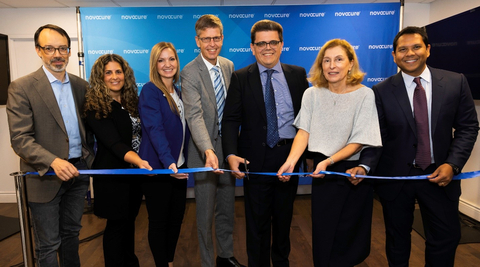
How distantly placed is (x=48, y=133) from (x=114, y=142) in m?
0.47

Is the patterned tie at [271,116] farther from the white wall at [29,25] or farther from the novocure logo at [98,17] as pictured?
the white wall at [29,25]

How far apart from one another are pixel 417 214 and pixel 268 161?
10.4ft

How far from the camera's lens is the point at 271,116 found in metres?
2.58

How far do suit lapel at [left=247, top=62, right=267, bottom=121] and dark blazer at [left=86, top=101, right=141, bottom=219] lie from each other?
1004mm

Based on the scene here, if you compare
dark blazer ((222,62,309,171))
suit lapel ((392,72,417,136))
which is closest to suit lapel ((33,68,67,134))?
dark blazer ((222,62,309,171))

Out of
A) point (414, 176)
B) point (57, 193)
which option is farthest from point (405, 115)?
point (57, 193)

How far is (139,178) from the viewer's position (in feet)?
8.63

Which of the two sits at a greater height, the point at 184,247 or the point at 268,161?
the point at 268,161

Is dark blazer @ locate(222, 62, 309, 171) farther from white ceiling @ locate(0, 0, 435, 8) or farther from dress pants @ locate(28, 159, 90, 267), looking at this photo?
white ceiling @ locate(0, 0, 435, 8)

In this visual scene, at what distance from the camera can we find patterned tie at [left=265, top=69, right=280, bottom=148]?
8.43 feet

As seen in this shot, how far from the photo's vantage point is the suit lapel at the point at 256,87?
2.58 meters

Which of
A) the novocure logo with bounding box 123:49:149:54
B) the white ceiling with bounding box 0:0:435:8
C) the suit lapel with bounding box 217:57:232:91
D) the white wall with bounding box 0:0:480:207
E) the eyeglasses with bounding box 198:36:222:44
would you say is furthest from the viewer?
the white wall with bounding box 0:0:480:207

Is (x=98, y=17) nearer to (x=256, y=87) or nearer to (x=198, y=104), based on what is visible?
(x=198, y=104)

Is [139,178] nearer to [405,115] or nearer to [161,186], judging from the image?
[161,186]
